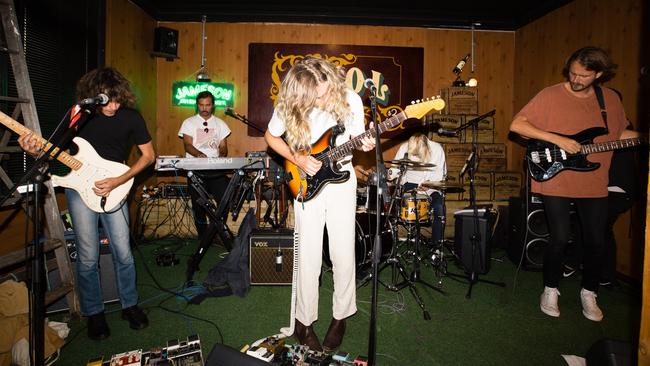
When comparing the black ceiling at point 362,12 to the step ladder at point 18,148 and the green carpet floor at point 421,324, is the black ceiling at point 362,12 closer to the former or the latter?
the step ladder at point 18,148

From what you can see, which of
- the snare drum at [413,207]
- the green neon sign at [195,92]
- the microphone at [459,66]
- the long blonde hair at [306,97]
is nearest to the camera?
the long blonde hair at [306,97]

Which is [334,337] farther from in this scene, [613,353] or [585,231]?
[585,231]

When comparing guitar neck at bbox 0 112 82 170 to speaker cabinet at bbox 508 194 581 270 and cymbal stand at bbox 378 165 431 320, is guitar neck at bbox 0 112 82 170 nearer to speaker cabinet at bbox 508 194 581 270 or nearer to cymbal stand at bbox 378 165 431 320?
cymbal stand at bbox 378 165 431 320

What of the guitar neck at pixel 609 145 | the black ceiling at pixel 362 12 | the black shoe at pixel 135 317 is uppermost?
the black ceiling at pixel 362 12

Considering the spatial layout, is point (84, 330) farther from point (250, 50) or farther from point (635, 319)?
point (250, 50)

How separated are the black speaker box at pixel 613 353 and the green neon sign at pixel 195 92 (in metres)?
6.25

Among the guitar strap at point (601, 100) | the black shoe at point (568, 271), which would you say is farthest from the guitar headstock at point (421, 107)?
the black shoe at point (568, 271)

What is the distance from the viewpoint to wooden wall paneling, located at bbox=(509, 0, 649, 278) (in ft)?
13.8

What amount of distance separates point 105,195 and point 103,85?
2.57 ft

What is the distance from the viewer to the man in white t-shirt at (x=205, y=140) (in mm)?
5570

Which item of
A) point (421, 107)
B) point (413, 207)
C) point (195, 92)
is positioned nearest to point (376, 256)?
point (421, 107)

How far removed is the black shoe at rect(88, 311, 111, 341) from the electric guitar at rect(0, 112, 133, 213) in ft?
2.65

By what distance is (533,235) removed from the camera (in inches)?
175

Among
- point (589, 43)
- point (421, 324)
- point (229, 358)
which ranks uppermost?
point (589, 43)
